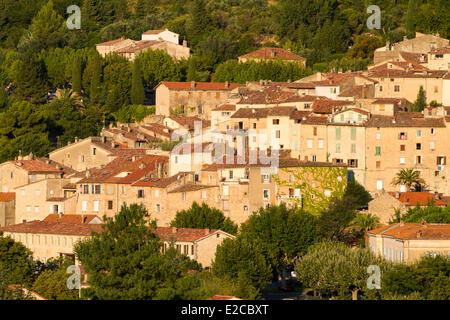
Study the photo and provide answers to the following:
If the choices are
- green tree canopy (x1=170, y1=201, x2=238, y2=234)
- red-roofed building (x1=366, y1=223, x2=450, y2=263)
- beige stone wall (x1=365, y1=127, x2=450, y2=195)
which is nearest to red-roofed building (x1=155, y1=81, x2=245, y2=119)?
beige stone wall (x1=365, y1=127, x2=450, y2=195)

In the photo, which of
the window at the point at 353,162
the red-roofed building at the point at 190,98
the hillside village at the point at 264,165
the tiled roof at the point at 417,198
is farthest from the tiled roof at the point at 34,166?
the tiled roof at the point at 417,198

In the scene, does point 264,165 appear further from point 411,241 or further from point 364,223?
point 411,241

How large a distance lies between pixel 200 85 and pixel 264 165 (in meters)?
23.4

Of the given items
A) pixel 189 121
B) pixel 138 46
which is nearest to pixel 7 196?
pixel 189 121

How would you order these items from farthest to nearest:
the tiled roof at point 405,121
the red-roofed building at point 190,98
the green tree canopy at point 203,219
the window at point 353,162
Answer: the red-roofed building at point 190,98 < the window at point 353,162 < the tiled roof at point 405,121 < the green tree canopy at point 203,219

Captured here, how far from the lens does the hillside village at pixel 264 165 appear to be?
205ft

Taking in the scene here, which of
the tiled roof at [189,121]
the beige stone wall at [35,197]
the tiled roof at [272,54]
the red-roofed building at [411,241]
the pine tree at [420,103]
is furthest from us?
the tiled roof at [272,54]

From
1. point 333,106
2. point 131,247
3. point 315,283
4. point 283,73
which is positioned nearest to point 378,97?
point 333,106

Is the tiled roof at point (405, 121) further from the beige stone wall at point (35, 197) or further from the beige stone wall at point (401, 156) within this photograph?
the beige stone wall at point (35, 197)

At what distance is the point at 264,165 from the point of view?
6450 centimetres

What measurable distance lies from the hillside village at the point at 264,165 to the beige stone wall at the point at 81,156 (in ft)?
0.26

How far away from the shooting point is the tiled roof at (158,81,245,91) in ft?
283

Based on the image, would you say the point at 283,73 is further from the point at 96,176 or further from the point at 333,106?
the point at 96,176

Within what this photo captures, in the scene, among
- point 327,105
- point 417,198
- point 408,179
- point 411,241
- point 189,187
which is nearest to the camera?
point 411,241
